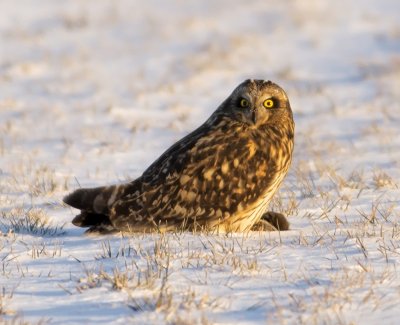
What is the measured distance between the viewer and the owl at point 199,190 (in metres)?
7.53

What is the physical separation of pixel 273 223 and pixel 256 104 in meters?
0.94

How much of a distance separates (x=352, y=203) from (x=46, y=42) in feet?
45.9

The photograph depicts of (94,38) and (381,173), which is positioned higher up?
(94,38)

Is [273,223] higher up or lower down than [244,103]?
lower down

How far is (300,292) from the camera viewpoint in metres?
5.86

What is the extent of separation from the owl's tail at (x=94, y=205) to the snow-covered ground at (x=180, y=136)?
0.12m

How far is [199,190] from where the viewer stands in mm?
7566

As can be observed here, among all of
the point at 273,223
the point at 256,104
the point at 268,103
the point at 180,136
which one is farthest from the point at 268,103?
the point at 180,136

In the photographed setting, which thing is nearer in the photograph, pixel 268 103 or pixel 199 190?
pixel 199 190

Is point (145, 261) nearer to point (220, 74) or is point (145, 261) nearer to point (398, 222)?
point (398, 222)

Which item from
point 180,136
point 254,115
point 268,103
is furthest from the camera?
point 180,136

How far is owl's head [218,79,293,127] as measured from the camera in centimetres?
790

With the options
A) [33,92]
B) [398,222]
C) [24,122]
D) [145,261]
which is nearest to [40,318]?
[145,261]

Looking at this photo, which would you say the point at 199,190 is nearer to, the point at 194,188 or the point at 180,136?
the point at 194,188
